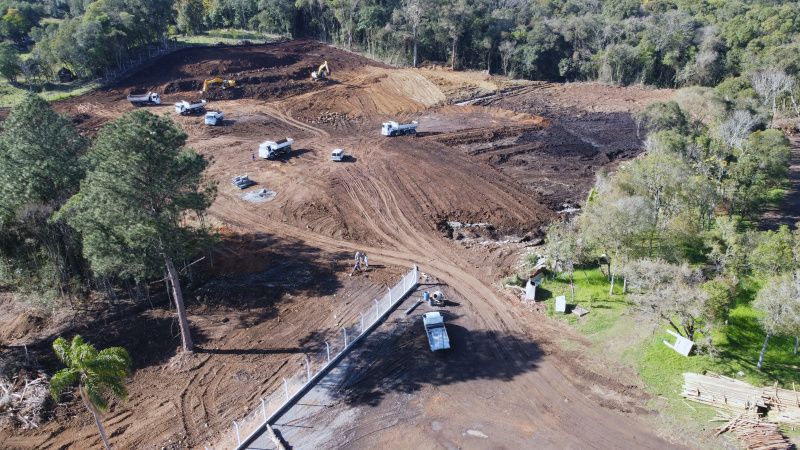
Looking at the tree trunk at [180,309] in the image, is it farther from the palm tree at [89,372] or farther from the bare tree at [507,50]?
the bare tree at [507,50]

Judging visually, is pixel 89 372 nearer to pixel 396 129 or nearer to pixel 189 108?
pixel 396 129

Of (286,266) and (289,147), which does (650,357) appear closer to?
(286,266)

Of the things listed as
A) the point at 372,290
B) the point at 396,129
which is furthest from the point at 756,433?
the point at 396,129

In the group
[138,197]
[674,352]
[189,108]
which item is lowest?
[674,352]

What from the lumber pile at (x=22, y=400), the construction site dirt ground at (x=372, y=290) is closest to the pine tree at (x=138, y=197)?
the construction site dirt ground at (x=372, y=290)

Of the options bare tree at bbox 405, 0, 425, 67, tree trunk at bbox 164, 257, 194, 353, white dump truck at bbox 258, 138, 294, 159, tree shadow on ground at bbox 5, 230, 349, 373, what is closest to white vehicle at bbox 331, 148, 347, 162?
white dump truck at bbox 258, 138, 294, 159

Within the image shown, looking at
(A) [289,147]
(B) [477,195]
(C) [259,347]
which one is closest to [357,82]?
(A) [289,147]

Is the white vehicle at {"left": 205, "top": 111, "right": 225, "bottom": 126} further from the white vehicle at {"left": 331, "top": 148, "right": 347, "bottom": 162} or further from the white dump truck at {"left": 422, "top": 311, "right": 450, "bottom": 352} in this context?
the white dump truck at {"left": 422, "top": 311, "right": 450, "bottom": 352}
